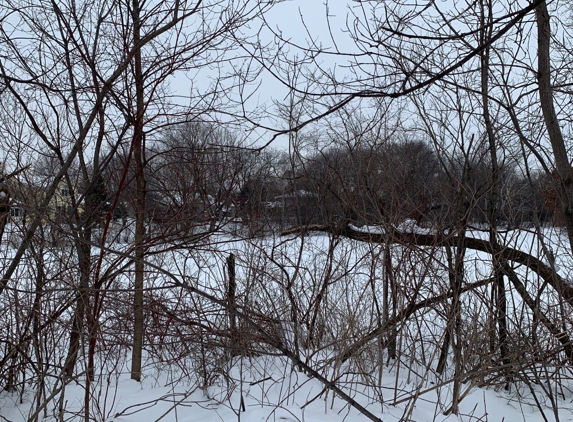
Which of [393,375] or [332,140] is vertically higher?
[332,140]

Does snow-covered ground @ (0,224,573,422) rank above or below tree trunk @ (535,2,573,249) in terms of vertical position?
below

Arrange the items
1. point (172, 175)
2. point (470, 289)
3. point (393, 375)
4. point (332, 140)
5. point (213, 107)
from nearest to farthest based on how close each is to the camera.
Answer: point (470, 289)
point (213, 107)
point (172, 175)
point (393, 375)
point (332, 140)

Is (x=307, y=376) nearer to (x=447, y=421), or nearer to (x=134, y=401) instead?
(x=447, y=421)


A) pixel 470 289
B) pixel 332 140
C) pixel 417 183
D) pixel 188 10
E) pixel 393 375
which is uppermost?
pixel 188 10

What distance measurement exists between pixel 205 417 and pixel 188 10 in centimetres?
353

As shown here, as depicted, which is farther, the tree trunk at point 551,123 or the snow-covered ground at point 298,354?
the snow-covered ground at point 298,354

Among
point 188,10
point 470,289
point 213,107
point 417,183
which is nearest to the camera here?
point 188,10

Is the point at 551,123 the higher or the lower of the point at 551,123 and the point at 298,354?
the higher

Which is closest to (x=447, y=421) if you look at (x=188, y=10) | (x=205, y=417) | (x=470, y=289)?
(x=470, y=289)

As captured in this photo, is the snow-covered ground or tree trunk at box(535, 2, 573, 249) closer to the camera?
tree trunk at box(535, 2, 573, 249)

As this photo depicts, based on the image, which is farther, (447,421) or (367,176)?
(367,176)

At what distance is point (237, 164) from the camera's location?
4.27 m

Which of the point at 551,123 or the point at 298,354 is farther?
the point at 298,354

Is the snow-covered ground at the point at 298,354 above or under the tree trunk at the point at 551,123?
under
